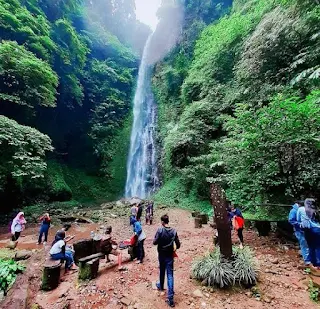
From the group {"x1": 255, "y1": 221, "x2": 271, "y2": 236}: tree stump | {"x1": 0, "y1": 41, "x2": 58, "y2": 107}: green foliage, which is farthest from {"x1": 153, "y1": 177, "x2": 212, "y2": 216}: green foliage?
{"x1": 0, "y1": 41, "x2": 58, "y2": 107}: green foliage

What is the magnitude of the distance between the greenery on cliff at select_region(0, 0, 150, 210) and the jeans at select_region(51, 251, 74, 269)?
21.0 feet

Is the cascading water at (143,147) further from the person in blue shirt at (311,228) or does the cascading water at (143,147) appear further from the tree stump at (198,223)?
the person in blue shirt at (311,228)

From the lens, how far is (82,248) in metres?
5.56

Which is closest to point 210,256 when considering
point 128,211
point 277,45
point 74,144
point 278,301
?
point 278,301

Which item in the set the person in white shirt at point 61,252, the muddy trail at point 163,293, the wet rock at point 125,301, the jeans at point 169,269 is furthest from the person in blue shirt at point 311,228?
the person in white shirt at point 61,252

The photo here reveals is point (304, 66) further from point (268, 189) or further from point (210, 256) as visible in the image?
point (210, 256)

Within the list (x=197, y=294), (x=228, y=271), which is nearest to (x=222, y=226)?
(x=228, y=271)

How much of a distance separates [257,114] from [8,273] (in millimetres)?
7744

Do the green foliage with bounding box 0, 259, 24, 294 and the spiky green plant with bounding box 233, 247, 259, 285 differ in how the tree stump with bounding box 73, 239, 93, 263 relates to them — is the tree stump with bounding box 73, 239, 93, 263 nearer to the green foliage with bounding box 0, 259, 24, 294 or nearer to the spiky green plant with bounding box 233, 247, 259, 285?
the green foliage with bounding box 0, 259, 24, 294

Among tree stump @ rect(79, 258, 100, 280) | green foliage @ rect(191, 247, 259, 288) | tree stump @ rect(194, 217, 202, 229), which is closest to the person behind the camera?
green foliage @ rect(191, 247, 259, 288)

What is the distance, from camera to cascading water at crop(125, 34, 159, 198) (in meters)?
21.6

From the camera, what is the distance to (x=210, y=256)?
14.4 ft

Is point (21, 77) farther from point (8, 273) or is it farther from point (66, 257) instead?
point (66, 257)

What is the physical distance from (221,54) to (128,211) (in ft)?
40.5
